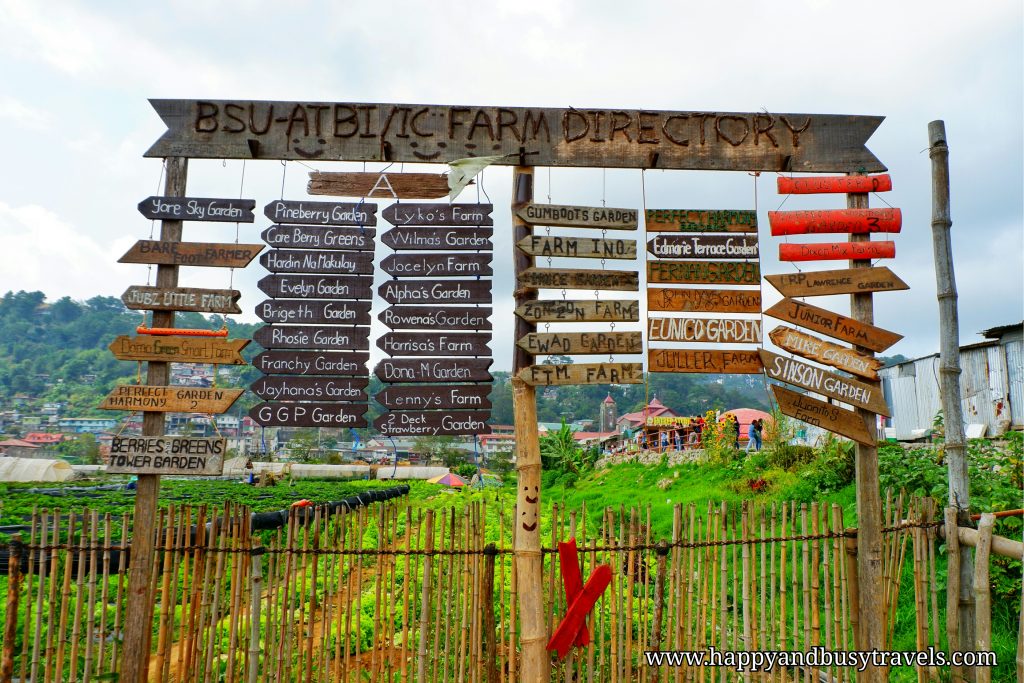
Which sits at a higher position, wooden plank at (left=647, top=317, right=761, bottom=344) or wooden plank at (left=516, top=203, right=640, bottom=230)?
wooden plank at (left=516, top=203, right=640, bottom=230)

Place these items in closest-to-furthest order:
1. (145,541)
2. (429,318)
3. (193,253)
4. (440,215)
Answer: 1. (145,541)
2. (193,253)
3. (429,318)
4. (440,215)

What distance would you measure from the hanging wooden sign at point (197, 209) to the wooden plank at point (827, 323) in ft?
13.8

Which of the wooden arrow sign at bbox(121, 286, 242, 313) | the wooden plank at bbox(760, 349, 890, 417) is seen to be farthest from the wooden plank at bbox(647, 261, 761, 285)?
the wooden arrow sign at bbox(121, 286, 242, 313)

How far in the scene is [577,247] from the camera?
16.0 feet

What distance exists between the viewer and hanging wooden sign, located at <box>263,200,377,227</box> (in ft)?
16.6

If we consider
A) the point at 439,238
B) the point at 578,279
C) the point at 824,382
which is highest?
the point at 439,238

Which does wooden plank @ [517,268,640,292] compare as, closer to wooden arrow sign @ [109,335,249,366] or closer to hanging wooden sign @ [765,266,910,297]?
hanging wooden sign @ [765,266,910,297]

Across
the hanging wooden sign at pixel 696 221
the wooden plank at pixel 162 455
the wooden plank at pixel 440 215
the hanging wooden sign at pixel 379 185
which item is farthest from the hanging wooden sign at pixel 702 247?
the wooden plank at pixel 162 455

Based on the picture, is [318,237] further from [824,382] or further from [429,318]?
[824,382]

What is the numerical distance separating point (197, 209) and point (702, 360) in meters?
4.11

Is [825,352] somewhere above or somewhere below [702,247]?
below

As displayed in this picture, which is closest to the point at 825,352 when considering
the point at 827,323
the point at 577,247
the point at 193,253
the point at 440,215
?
the point at 827,323

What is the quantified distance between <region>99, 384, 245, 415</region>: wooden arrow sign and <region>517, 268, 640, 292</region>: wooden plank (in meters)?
2.36

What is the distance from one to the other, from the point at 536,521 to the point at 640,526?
0.85 m
